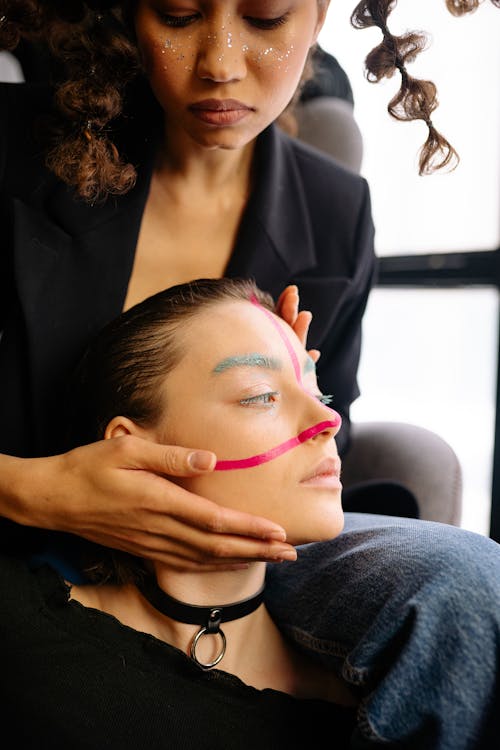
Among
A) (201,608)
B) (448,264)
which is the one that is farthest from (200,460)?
(448,264)

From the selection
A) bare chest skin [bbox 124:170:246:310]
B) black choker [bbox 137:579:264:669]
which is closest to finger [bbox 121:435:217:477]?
black choker [bbox 137:579:264:669]

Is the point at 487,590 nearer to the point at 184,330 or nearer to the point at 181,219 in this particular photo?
the point at 184,330

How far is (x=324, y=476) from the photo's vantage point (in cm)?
104

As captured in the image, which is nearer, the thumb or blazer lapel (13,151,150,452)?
the thumb

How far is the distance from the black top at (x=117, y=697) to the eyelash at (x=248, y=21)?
0.83 metres

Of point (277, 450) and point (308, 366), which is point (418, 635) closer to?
point (277, 450)

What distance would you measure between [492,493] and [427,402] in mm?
592

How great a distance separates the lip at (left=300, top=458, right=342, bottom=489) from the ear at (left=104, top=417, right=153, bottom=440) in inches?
8.8

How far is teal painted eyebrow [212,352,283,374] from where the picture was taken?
3.49 ft

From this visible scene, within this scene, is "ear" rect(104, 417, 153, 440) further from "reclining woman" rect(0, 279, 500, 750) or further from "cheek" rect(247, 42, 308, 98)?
"cheek" rect(247, 42, 308, 98)

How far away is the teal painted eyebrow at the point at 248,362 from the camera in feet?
3.49


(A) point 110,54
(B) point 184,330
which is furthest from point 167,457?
(A) point 110,54

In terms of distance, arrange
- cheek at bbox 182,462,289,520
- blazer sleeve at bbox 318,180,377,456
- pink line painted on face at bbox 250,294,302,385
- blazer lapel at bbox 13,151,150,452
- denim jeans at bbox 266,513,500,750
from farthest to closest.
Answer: blazer sleeve at bbox 318,180,377,456 < blazer lapel at bbox 13,151,150,452 < pink line painted on face at bbox 250,294,302,385 < cheek at bbox 182,462,289,520 < denim jeans at bbox 266,513,500,750

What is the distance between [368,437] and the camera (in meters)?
1.76
